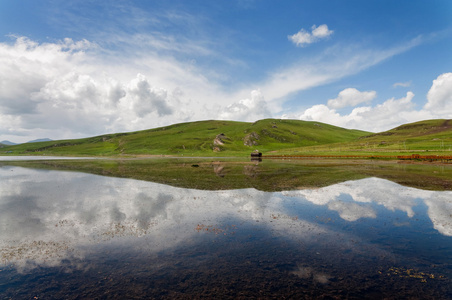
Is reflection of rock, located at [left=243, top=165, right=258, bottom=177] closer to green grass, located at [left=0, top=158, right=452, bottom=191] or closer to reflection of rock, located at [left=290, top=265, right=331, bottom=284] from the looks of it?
green grass, located at [left=0, top=158, right=452, bottom=191]

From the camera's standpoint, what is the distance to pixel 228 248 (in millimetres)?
15125

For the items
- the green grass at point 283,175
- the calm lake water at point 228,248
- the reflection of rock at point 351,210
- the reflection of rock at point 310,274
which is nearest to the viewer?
the calm lake water at point 228,248

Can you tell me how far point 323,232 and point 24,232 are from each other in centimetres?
2314

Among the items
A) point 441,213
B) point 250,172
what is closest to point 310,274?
point 441,213

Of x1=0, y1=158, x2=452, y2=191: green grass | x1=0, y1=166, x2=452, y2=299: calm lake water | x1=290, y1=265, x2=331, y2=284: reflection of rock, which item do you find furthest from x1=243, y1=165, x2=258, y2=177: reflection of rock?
x1=290, y1=265, x2=331, y2=284: reflection of rock

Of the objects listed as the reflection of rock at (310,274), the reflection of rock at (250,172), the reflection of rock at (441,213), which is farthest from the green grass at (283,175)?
the reflection of rock at (310,274)

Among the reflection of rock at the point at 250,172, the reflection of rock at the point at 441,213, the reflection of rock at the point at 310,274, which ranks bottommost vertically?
the reflection of rock at the point at 441,213

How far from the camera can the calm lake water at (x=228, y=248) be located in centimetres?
1083

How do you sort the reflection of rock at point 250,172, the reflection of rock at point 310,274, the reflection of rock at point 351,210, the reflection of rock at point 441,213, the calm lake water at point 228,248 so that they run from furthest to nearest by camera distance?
the reflection of rock at point 250,172, the reflection of rock at point 351,210, the reflection of rock at point 441,213, the reflection of rock at point 310,274, the calm lake water at point 228,248

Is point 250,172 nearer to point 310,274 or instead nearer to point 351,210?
point 351,210

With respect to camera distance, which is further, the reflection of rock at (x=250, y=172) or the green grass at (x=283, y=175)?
the reflection of rock at (x=250, y=172)

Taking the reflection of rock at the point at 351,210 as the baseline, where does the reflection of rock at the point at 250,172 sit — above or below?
above

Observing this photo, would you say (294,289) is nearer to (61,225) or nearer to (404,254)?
(404,254)

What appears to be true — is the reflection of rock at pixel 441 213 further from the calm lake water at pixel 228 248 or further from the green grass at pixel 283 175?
the green grass at pixel 283 175
